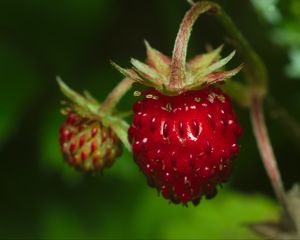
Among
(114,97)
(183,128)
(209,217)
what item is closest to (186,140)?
(183,128)

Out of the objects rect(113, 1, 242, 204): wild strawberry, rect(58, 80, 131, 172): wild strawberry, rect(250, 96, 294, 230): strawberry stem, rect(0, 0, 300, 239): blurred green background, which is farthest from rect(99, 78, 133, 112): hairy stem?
rect(0, 0, 300, 239): blurred green background

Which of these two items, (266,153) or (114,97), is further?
(266,153)

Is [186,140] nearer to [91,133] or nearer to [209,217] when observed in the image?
[91,133]

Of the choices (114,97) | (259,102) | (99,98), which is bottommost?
(259,102)

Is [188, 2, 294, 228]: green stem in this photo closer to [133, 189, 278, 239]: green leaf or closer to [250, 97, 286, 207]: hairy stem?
[250, 97, 286, 207]: hairy stem

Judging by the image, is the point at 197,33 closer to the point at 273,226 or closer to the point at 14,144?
the point at 14,144

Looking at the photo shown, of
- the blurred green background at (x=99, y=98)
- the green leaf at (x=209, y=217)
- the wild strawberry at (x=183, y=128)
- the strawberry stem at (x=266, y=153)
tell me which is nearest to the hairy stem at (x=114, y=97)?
the wild strawberry at (x=183, y=128)
